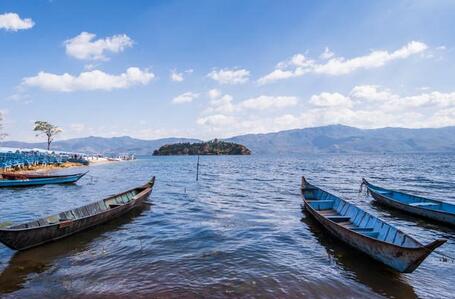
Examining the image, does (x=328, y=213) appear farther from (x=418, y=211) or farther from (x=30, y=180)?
(x=30, y=180)

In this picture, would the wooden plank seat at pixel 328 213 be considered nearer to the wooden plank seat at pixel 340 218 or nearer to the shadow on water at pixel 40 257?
the wooden plank seat at pixel 340 218

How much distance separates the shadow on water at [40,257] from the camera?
39.8 ft

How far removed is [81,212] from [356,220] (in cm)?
1689

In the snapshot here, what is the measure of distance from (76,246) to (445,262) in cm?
1789

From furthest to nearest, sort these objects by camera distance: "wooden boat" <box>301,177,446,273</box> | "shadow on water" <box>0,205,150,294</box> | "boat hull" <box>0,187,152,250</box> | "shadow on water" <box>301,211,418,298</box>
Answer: "boat hull" <box>0,187,152,250</box>, "shadow on water" <box>0,205,150,294</box>, "shadow on water" <box>301,211,418,298</box>, "wooden boat" <box>301,177,446,273</box>

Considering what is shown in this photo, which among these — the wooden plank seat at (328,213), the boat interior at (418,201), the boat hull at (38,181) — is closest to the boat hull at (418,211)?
the boat interior at (418,201)

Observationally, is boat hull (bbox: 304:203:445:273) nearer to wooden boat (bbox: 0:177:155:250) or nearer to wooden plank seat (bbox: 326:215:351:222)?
wooden plank seat (bbox: 326:215:351:222)

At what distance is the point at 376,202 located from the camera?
30.7 metres

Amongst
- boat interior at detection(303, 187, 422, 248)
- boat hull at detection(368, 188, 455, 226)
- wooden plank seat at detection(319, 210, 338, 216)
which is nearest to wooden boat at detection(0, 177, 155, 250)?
boat interior at detection(303, 187, 422, 248)

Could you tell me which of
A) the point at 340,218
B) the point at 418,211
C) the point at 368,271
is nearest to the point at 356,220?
the point at 340,218

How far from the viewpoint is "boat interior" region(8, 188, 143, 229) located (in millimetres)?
16344

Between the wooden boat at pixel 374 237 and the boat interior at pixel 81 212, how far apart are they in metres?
14.3

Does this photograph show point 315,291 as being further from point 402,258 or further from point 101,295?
point 101,295

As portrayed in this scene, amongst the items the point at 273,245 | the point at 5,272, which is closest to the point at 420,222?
the point at 273,245
